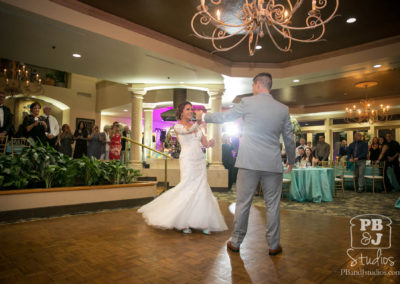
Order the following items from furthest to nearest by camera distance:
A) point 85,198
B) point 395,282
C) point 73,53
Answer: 1. point 73,53
2. point 85,198
3. point 395,282

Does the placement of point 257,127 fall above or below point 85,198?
above

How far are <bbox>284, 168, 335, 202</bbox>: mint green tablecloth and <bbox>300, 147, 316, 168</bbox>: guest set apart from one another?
275 millimetres

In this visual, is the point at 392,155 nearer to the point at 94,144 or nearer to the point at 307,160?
the point at 307,160

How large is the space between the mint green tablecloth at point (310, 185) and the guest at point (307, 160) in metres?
0.28

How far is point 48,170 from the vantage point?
4.04 meters

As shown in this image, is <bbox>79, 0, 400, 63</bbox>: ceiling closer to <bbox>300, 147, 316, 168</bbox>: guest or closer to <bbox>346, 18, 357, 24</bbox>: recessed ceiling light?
<bbox>346, 18, 357, 24</bbox>: recessed ceiling light

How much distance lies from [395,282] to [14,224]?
4.13m

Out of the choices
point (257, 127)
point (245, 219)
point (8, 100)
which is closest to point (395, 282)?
point (245, 219)

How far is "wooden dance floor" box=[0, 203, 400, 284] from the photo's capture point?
1913mm

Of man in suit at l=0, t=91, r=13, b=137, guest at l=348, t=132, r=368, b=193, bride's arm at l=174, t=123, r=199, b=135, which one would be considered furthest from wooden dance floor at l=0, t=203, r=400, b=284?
guest at l=348, t=132, r=368, b=193

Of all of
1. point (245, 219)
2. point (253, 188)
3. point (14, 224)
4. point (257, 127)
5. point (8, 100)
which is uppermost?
point (8, 100)

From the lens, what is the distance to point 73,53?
5.77m

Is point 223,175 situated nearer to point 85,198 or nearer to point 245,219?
point 85,198

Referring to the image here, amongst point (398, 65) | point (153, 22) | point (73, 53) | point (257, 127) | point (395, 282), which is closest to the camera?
point (395, 282)
